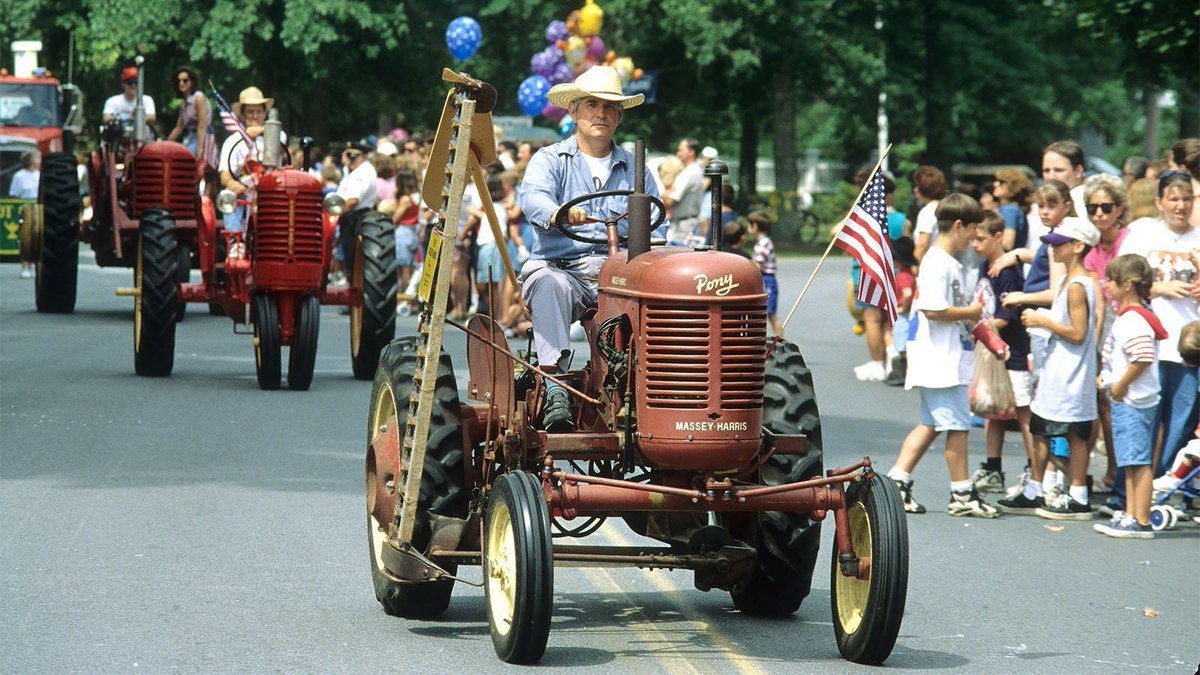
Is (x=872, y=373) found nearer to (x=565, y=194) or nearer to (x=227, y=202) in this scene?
(x=227, y=202)

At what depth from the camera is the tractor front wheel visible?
21.7 feet

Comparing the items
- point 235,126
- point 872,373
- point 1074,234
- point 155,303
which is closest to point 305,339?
point 155,303

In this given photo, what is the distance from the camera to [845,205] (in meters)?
53.2

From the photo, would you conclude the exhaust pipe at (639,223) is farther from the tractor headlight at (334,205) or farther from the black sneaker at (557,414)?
the tractor headlight at (334,205)

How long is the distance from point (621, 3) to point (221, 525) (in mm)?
37380

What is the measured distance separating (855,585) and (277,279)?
29.7ft

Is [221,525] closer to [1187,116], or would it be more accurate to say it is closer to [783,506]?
[783,506]

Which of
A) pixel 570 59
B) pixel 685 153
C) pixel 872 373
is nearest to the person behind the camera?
pixel 872 373

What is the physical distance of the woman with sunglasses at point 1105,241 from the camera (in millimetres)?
11750

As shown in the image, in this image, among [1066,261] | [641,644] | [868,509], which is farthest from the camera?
[1066,261]

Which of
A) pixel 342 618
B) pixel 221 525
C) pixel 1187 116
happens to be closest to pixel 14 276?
pixel 221 525

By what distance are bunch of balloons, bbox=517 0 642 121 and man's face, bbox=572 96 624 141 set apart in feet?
79.3

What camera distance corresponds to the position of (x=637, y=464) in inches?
281

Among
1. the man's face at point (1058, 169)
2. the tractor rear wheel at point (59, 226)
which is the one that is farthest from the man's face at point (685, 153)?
the man's face at point (1058, 169)
